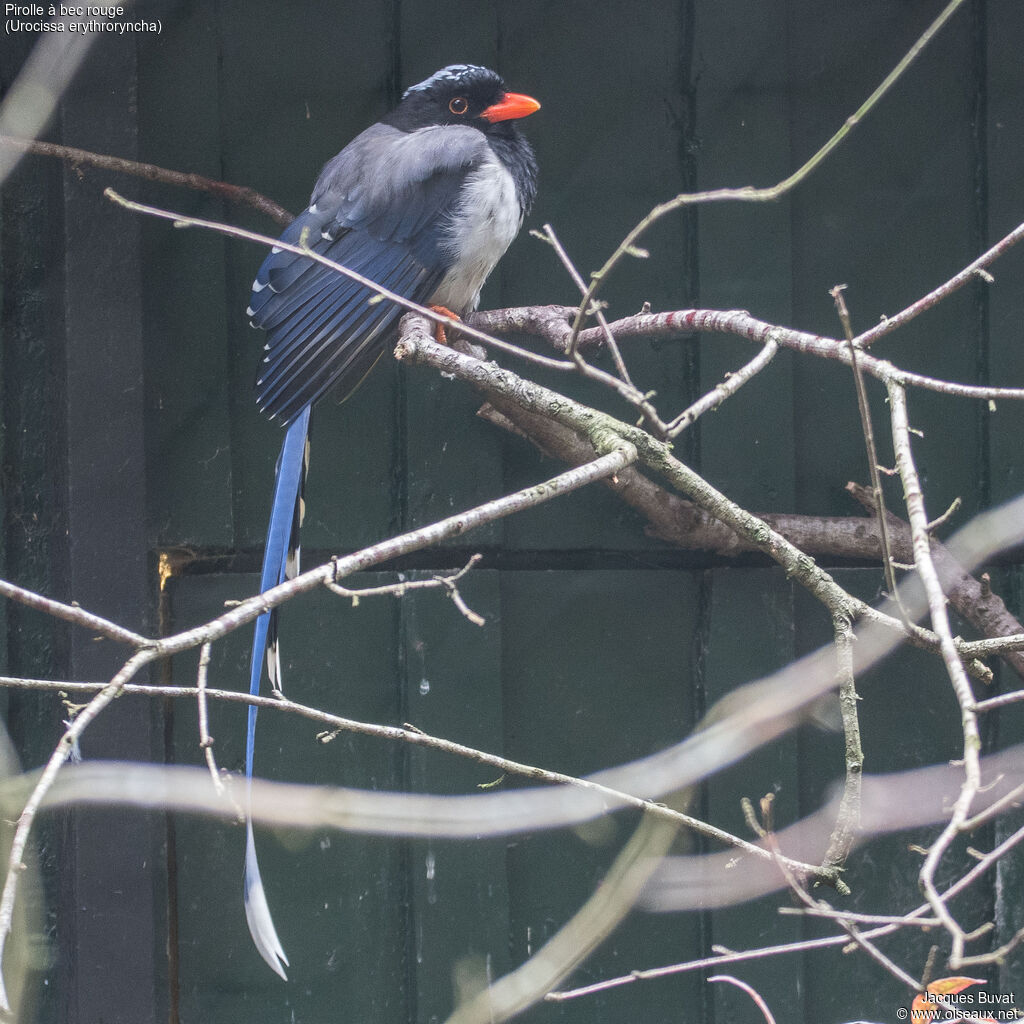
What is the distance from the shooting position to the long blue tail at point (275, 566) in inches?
57.4


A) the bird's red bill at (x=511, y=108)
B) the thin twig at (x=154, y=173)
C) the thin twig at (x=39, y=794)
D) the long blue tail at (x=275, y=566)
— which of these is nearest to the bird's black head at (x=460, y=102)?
the bird's red bill at (x=511, y=108)

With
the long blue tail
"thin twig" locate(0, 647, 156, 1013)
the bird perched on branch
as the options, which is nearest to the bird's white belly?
the bird perched on branch

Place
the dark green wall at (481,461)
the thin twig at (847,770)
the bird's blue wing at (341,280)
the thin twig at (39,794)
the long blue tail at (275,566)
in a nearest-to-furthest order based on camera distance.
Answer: the thin twig at (39,794) < the thin twig at (847,770) < the long blue tail at (275,566) < the bird's blue wing at (341,280) < the dark green wall at (481,461)

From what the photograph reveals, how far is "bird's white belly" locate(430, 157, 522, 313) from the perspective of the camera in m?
1.78

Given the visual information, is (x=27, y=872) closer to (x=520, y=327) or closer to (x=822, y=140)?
(x=520, y=327)


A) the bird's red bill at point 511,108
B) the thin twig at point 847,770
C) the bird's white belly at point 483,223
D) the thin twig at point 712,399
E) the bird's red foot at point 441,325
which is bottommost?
the thin twig at point 847,770

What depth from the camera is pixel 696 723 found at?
73.9 inches

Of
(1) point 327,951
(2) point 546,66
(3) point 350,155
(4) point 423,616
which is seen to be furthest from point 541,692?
(2) point 546,66

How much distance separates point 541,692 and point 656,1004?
1.99 ft

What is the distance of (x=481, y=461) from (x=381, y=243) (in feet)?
1.41

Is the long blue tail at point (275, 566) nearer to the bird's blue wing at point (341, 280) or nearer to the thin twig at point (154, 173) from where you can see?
the bird's blue wing at point (341, 280)

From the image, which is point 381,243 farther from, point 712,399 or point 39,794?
point 39,794

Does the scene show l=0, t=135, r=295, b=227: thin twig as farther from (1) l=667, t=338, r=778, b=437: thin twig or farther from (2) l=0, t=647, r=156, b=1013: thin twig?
(2) l=0, t=647, r=156, b=1013: thin twig

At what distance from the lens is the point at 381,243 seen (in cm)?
181
